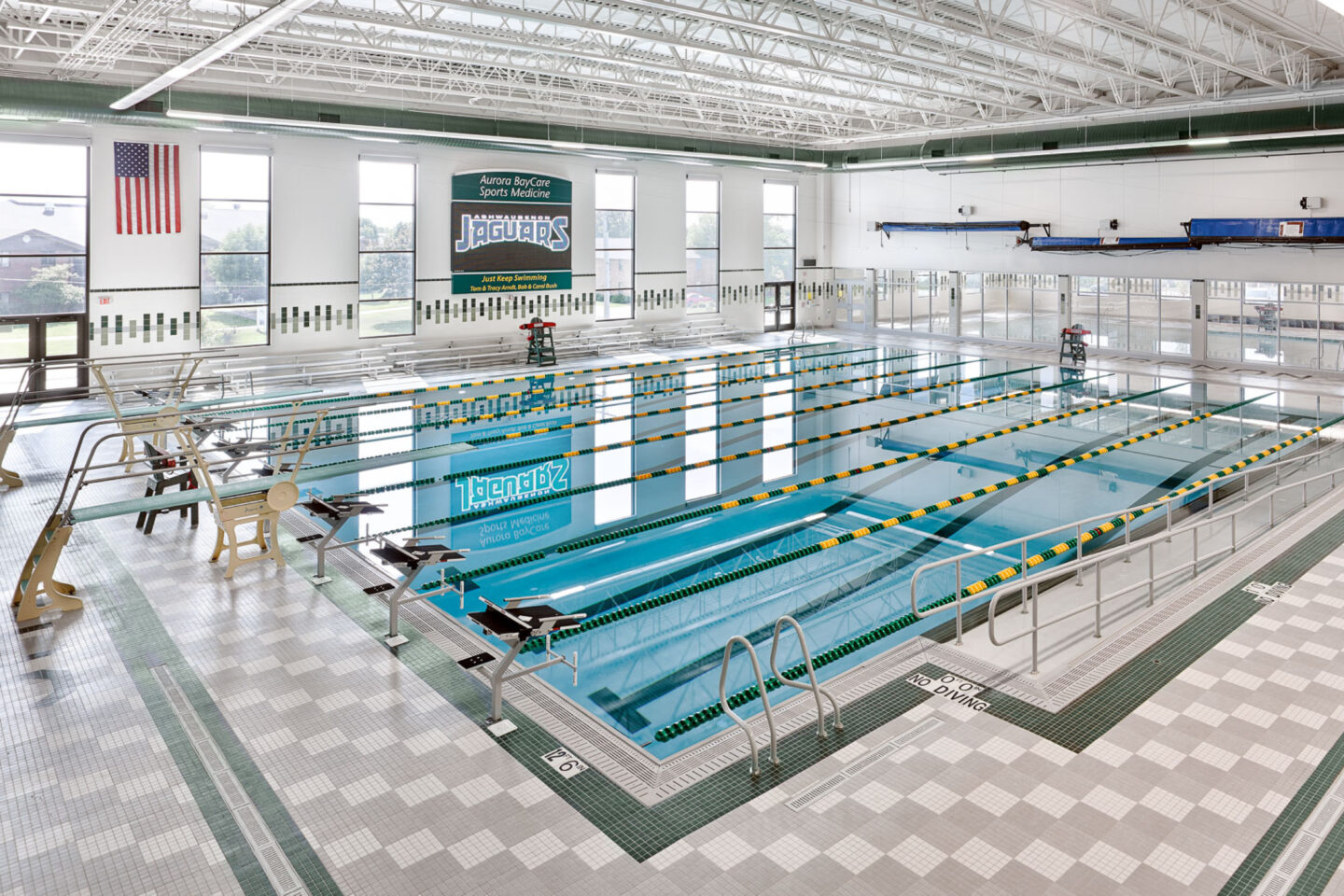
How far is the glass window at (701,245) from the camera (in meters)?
24.4

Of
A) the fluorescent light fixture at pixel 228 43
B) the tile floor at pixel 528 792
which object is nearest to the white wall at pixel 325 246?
the fluorescent light fixture at pixel 228 43

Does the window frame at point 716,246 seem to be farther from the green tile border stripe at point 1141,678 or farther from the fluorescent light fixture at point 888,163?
the green tile border stripe at point 1141,678

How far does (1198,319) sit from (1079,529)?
14.9m

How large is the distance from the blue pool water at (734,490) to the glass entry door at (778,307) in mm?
8603

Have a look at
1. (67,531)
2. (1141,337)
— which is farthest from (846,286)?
(67,531)

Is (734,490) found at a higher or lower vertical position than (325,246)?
lower

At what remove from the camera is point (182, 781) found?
4.68m

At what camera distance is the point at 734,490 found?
1074 centimetres

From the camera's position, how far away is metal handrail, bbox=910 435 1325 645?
6.32m

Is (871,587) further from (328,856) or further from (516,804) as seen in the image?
(328,856)

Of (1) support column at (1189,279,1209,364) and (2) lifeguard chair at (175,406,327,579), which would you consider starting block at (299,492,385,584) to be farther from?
(1) support column at (1189,279,1209,364)

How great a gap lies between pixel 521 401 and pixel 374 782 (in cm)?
1180

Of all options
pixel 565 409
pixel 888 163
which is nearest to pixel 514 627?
pixel 565 409

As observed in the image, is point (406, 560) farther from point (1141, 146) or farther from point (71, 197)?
point (1141, 146)
